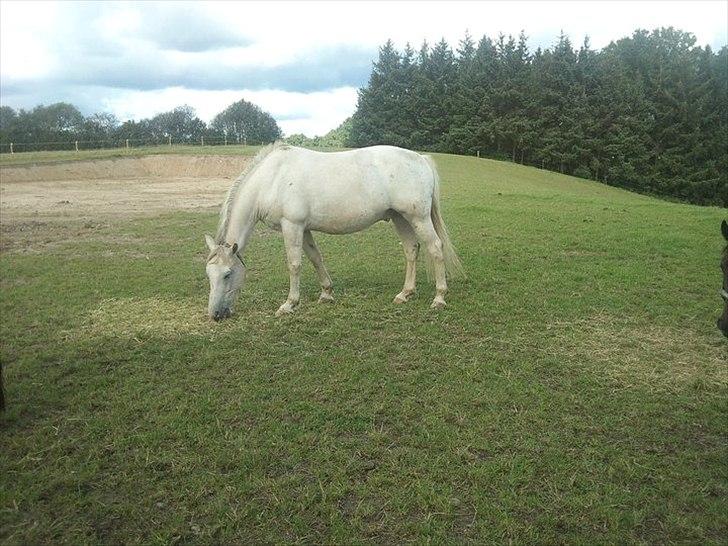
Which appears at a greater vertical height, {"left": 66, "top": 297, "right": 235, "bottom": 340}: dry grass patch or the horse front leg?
the horse front leg

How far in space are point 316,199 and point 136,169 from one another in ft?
120

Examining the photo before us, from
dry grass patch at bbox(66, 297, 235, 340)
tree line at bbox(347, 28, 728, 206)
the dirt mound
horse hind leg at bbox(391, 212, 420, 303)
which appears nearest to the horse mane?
dry grass patch at bbox(66, 297, 235, 340)

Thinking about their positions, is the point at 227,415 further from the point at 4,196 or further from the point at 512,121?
the point at 512,121

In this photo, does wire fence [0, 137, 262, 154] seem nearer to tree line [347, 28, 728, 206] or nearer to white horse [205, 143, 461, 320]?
tree line [347, 28, 728, 206]

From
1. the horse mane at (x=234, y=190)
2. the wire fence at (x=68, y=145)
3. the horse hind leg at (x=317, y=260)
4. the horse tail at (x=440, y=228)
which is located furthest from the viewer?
the wire fence at (x=68, y=145)

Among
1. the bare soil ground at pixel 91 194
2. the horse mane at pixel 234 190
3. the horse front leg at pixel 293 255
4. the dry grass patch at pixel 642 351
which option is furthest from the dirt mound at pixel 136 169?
the dry grass patch at pixel 642 351

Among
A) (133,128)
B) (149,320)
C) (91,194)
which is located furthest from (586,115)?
(133,128)

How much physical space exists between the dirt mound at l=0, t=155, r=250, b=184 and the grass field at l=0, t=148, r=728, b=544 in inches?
1121

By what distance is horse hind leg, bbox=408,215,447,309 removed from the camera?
734 centimetres

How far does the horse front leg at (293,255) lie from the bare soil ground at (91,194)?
7969 mm

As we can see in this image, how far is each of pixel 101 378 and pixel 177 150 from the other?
42.5 meters

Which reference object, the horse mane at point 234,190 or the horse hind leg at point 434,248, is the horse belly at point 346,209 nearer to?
the horse hind leg at point 434,248

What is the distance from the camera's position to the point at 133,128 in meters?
66.7

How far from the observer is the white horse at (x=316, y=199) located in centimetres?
705
